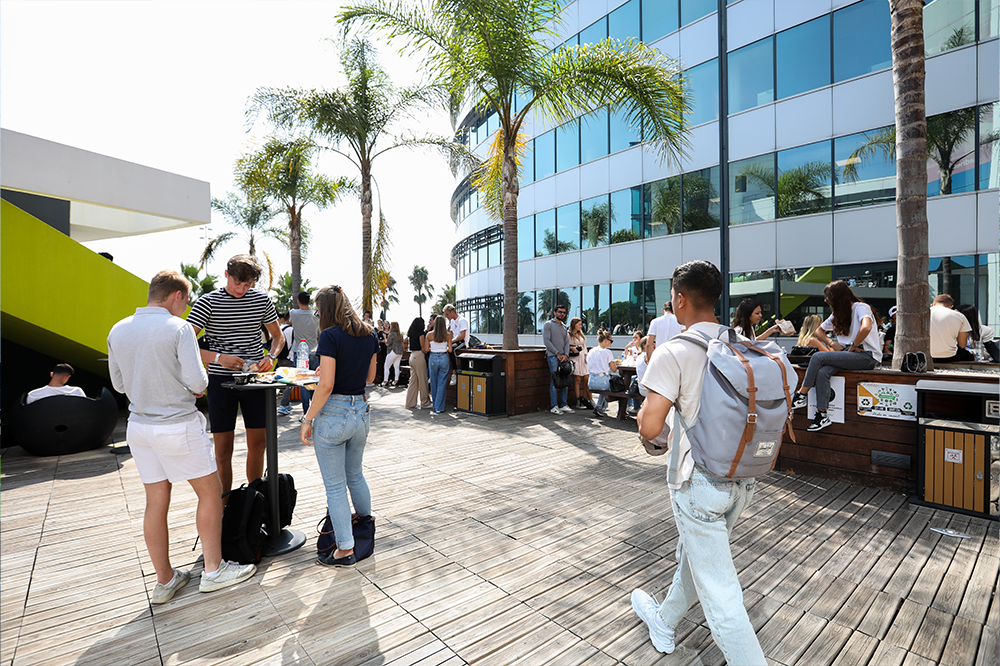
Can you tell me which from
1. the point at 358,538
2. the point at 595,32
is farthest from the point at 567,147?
the point at 358,538

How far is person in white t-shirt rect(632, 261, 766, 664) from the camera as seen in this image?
2006mm

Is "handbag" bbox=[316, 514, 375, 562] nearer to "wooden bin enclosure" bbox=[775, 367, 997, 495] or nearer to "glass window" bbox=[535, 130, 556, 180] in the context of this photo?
"wooden bin enclosure" bbox=[775, 367, 997, 495]

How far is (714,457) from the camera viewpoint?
195 centimetres

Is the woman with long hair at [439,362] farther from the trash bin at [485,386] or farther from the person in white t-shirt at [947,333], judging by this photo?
the person in white t-shirt at [947,333]

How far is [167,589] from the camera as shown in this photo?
2.96 metres

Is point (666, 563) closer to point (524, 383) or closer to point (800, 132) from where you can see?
point (524, 383)

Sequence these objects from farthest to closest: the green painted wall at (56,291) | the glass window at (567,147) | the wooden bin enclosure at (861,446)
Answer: the glass window at (567,147)
the green painted wall at (56,291)
the wooden bin enclosure at (861,446)

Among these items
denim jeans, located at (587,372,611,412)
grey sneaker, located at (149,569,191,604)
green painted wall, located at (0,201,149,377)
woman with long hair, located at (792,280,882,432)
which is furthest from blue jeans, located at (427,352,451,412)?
grey sneaker, located at (149,569,191,604)

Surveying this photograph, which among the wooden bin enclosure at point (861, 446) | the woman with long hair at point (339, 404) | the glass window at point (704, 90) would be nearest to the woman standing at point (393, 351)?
the wooden bin enclosure at point (861, 446)

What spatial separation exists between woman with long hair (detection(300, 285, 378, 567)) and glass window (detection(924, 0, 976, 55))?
13354 mm

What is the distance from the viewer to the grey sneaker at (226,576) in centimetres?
303

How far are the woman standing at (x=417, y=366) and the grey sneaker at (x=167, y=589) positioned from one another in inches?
278

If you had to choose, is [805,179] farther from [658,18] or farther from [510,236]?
[510,236]

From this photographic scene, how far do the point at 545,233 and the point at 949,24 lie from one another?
1282 cm
